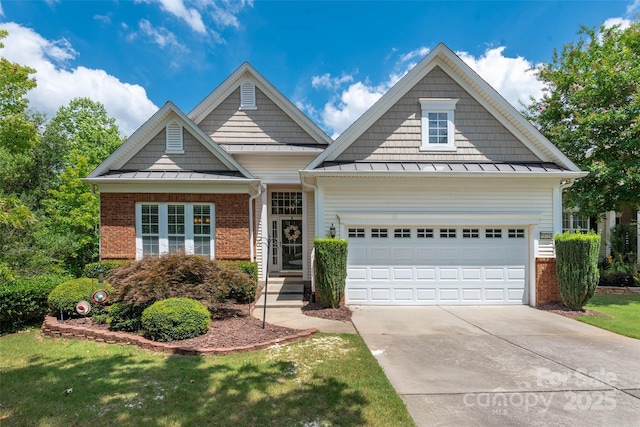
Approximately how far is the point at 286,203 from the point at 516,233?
312 inches

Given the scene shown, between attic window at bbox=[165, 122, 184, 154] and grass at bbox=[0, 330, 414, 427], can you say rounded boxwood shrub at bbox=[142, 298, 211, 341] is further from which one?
attic window at bbox=[165, 122, 184, 154]

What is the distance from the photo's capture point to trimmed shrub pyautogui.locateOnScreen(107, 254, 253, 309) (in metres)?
6.99

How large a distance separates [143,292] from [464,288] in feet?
28.2

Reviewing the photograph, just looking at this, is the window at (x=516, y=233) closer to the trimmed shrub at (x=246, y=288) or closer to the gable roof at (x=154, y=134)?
the trimmed shrub at (x=246, y=288)

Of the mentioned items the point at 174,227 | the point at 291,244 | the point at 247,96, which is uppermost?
the point at 247,96

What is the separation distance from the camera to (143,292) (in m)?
6.90

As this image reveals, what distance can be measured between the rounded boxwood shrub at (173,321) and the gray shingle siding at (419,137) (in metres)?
6.15

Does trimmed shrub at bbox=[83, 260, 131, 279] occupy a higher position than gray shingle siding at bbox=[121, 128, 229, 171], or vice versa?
gray shingle siding at bbox=[121, 128, 229, 171]

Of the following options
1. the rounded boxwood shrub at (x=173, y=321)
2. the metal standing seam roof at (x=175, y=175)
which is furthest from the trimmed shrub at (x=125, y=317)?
the metal standing seam roof at (x=175, y=175)

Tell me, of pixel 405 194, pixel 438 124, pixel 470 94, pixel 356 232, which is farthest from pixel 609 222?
pixel 356 232

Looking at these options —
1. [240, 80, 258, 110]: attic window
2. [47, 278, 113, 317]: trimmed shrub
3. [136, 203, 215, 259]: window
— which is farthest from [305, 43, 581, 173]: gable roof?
[47, 278, 113, 317]: trimmed shrub

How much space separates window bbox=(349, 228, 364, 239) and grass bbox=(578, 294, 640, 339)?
5.89 m

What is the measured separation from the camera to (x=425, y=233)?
31.9ft

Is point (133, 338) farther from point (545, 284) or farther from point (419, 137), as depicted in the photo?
point (545, 284)
